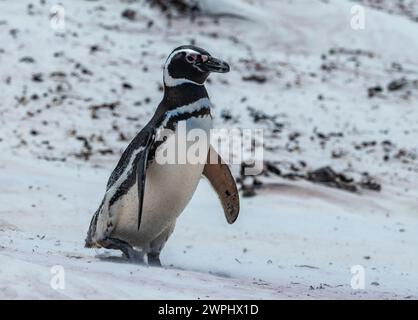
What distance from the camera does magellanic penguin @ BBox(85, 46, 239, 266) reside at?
379 cm

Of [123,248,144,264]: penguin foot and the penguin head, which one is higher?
the penguin head

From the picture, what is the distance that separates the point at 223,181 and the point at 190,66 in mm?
717

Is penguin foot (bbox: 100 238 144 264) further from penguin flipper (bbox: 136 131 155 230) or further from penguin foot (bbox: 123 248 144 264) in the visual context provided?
penguin flipper (bbox: 136 131 155 230)

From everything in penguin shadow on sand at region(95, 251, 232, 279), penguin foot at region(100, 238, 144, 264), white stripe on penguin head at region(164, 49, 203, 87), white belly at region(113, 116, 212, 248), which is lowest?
penguin shadow on sand at region(95, 251, 232, 279)

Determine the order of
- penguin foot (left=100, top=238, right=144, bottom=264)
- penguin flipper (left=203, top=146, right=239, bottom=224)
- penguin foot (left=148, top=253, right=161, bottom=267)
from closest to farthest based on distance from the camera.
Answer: penguin foot (left=100, top=238, right=144, bottom=264) < penguin foot (left=148, top=253, right=161, bottom=267) < penguin flipper (left=203, top=146, right=239, bottom=224)

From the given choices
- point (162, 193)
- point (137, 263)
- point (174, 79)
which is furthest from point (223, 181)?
point (137, 263)

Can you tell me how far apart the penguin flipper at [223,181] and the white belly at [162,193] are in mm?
401

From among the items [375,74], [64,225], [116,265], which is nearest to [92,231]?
[116,265]

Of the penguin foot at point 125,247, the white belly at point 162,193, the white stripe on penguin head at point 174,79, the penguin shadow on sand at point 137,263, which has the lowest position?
the penguin shadow on sand at point 137,263

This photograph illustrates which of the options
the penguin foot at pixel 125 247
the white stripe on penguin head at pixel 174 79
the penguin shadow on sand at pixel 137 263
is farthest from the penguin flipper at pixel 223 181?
the penguin foot at pixel 125 247

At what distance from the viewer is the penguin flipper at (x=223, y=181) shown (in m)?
4.30

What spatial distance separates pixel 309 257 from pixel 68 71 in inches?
215

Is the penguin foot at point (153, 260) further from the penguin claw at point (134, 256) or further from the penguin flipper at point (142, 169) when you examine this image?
the penguin flipper at point (142, 169)

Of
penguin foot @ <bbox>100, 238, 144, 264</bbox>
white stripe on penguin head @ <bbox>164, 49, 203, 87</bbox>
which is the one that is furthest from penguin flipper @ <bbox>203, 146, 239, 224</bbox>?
penguin foot @ <bbox>100, 238, 144, 264</bbox>
